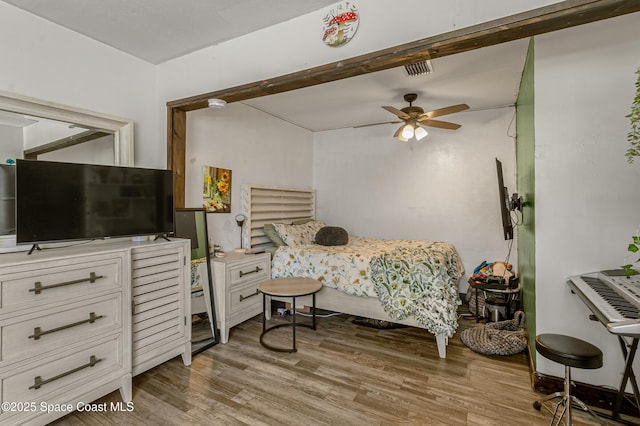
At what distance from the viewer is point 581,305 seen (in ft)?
6.45

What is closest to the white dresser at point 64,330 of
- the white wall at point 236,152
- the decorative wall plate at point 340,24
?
the white wall at point 236,152

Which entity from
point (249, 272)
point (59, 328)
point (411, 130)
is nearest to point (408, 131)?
point (411, 130)

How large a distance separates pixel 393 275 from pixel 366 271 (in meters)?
0.28

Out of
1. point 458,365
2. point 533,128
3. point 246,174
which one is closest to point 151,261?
point 246,174

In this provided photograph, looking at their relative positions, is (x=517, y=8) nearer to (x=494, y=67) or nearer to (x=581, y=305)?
(x=494, y=67)

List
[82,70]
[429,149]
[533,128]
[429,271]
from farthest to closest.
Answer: [429,149], [429,271], [82,70], [533,128]

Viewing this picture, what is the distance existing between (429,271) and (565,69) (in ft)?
5.77

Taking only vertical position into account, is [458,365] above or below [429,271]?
below

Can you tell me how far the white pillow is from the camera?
12.4ft

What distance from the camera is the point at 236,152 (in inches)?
148

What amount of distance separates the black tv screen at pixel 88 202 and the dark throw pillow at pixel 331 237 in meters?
1.94

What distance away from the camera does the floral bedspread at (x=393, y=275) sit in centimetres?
263

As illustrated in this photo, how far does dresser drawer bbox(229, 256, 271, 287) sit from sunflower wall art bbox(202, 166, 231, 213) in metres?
0.76

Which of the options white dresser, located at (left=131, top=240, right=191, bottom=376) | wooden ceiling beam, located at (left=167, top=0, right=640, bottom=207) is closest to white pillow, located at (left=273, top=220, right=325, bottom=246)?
white dresser, located at (left=131, top=240, right=191, bottom=376)
